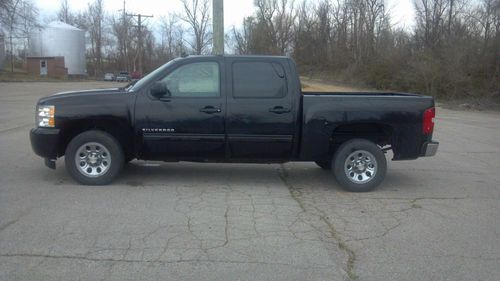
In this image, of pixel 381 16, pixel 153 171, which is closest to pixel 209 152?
pixel 153 171

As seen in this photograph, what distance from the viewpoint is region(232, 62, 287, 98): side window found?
22.6ft

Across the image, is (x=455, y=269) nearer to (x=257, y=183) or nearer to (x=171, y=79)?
(x=257, y=183)

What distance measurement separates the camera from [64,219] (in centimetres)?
532

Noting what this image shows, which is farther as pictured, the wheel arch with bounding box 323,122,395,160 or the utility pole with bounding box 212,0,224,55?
the utility pole with bounding box 212,0,224,55

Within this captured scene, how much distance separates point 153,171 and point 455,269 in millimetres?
5059

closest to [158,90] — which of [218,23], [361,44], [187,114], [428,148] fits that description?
[187,114]

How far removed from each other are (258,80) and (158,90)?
141 cm

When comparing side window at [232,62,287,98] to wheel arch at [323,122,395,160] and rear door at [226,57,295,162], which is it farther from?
wheel arch at [323,122,395,160]

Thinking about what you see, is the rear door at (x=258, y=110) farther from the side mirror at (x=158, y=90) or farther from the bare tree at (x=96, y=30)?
the bare tree at (x=96, y=30)

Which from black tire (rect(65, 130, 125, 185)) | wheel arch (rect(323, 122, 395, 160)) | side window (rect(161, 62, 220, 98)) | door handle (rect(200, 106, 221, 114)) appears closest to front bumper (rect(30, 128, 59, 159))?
black tire (rect(65, 130, 125, 185))

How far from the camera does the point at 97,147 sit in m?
6.91

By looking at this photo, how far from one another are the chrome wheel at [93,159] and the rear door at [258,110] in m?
1.78

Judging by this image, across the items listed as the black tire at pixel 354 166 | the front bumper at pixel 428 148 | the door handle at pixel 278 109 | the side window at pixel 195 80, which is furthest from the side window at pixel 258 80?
the front bumper at pixel 428 148

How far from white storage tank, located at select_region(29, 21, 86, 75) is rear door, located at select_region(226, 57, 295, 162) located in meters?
75.6
